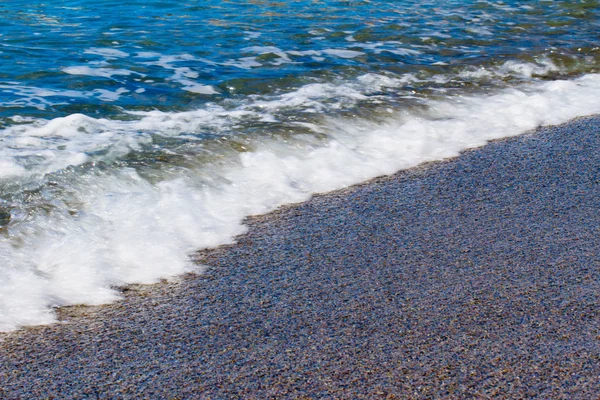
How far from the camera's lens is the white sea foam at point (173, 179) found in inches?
111

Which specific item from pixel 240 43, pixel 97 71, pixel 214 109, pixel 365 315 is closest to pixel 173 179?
pixel 214 109

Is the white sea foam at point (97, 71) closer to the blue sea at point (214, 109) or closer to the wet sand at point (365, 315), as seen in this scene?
the blue sea at point (214, 109)

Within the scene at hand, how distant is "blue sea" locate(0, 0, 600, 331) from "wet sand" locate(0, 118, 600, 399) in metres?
0.25

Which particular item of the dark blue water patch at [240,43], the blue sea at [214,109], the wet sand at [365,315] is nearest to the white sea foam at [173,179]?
the blue sea at [214,109]

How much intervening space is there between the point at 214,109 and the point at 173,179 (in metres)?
1.39

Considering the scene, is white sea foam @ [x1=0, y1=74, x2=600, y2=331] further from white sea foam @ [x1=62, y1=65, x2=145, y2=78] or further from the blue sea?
white sea foam @ [x1=62, y1=65, x2=145, y2=78]

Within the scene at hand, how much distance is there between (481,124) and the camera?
184 inches

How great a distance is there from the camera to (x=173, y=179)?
371cm

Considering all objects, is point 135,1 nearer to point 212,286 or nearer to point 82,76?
point 82,76

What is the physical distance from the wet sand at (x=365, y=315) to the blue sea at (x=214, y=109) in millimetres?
252

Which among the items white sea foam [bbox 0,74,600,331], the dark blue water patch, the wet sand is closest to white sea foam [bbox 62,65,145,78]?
the dark blue water patch

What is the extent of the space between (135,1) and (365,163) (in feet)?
19.2

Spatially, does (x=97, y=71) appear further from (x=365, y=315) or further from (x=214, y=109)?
(x=365, y=315)

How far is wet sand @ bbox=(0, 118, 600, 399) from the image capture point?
7.03 ft
